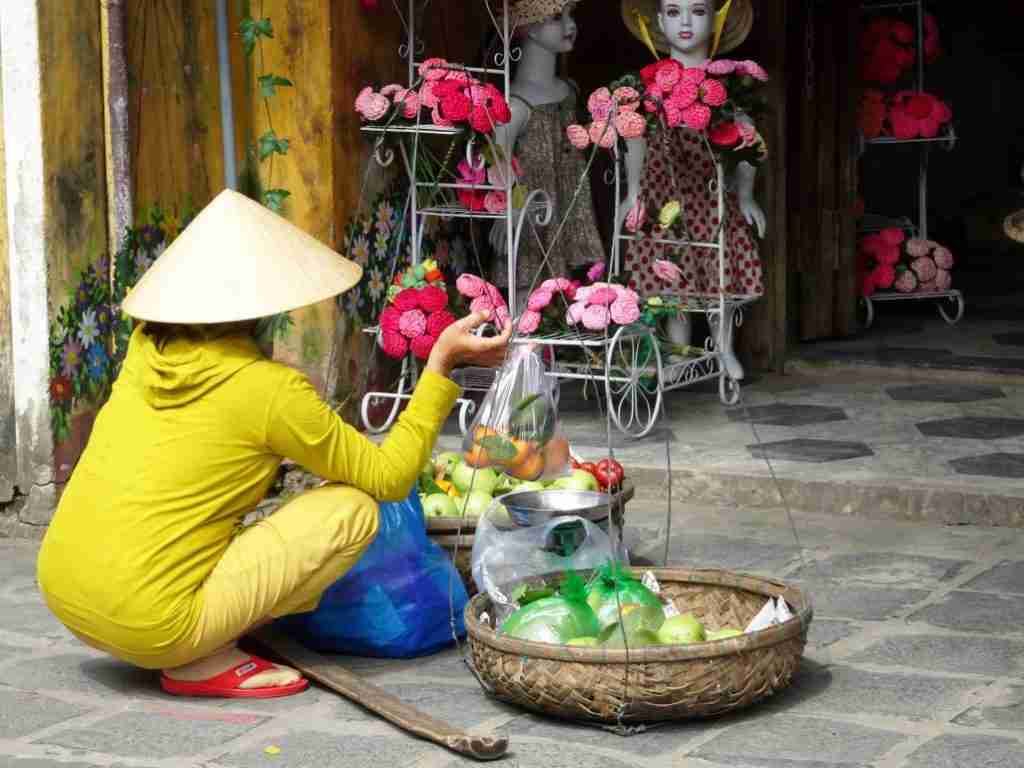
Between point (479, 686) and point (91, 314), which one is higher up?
point (91, 314)

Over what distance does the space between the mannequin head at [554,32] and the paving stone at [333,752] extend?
4.19 metres

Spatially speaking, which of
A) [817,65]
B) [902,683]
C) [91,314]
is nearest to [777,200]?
[817,65]

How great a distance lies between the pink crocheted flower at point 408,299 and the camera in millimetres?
6613

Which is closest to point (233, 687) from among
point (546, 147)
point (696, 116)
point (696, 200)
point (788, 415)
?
point (696, 116)

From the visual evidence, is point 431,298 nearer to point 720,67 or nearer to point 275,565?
point 720,67

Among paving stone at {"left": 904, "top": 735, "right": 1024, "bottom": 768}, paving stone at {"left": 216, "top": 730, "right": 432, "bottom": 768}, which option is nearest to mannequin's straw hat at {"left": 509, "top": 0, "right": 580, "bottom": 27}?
paving stone at {"left": 216, "top": 730, "right": 432, "bottom": 768}

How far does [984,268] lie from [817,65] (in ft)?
12.9

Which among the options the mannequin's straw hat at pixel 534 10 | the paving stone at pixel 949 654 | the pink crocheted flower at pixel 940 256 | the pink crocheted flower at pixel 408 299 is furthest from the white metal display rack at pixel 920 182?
the paving stone at pixel 949 654

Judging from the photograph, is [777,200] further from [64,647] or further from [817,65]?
[64,647]

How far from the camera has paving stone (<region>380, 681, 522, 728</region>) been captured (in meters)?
3.94

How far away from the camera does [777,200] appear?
809 cm

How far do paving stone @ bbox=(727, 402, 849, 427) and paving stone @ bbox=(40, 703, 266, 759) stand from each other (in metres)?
3.51

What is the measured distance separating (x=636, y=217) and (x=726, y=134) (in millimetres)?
522

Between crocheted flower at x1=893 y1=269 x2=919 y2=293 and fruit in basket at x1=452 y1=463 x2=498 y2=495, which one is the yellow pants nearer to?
fruit in basket at x1=452 y1=463 x2=498 y2=495
